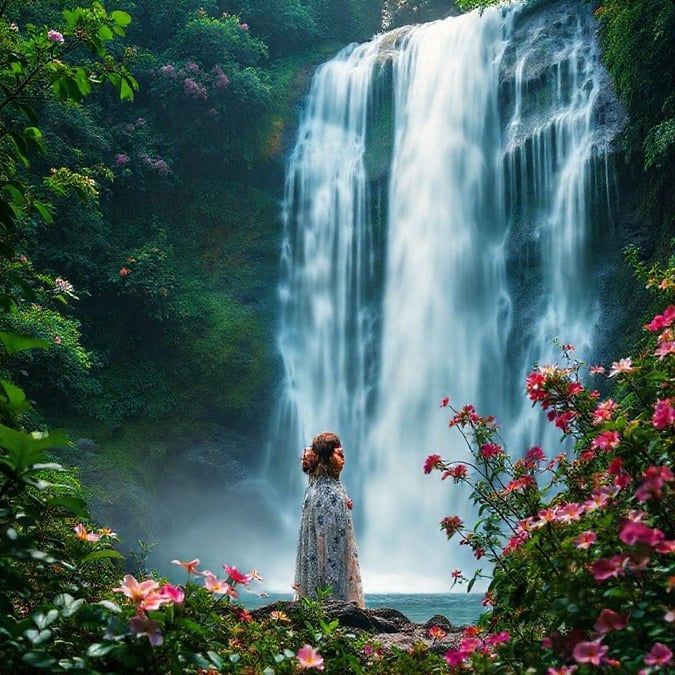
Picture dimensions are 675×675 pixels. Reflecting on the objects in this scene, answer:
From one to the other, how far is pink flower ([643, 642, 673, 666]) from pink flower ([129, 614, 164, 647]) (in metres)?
1.12

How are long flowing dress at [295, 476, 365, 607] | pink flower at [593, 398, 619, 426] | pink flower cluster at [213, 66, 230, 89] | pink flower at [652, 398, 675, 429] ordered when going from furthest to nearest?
pink flower cluster at [213, 66, 230, 89], long flowing dress at [295, 476, 365, 607], pink flower at [593, 398, 619, 426], pink flower at [652, 398, 675, 429]

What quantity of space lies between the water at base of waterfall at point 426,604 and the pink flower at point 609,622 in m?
8.46

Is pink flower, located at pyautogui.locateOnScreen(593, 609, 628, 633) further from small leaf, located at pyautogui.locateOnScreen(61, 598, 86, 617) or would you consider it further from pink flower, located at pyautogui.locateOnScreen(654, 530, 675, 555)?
small leaf, located at pyautogui.locateOnScreen(61, 598, 86, 617)

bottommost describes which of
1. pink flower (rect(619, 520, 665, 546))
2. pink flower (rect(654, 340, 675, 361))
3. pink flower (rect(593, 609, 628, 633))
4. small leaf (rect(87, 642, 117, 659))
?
pink flower (rect(593, 609, 628, 633))

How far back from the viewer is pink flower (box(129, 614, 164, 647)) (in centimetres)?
155

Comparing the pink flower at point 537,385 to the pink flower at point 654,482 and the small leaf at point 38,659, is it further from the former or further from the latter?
the small leaf at point 38,659

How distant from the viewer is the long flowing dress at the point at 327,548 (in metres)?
5.51

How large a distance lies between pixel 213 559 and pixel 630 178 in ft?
40.9

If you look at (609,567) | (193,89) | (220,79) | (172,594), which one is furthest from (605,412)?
(220,79)

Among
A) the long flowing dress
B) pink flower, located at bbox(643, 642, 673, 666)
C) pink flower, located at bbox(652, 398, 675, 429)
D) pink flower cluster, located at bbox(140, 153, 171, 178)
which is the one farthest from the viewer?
pink flower cluster, located at bbox(140, 153, 171, 178)

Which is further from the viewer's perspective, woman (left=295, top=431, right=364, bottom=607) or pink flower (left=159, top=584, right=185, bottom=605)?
woman (left=295, top=431, right=364, bottom=607)

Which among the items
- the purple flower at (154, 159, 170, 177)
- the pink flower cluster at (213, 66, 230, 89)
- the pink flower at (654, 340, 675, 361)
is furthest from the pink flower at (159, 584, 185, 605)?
the pink flower cluster at (213, 66, 230, 89)

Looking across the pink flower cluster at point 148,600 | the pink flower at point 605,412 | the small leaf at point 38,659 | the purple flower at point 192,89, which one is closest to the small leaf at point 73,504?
the pink flower cluster at point 148,600

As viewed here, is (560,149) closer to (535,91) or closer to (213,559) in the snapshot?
(535,91)
